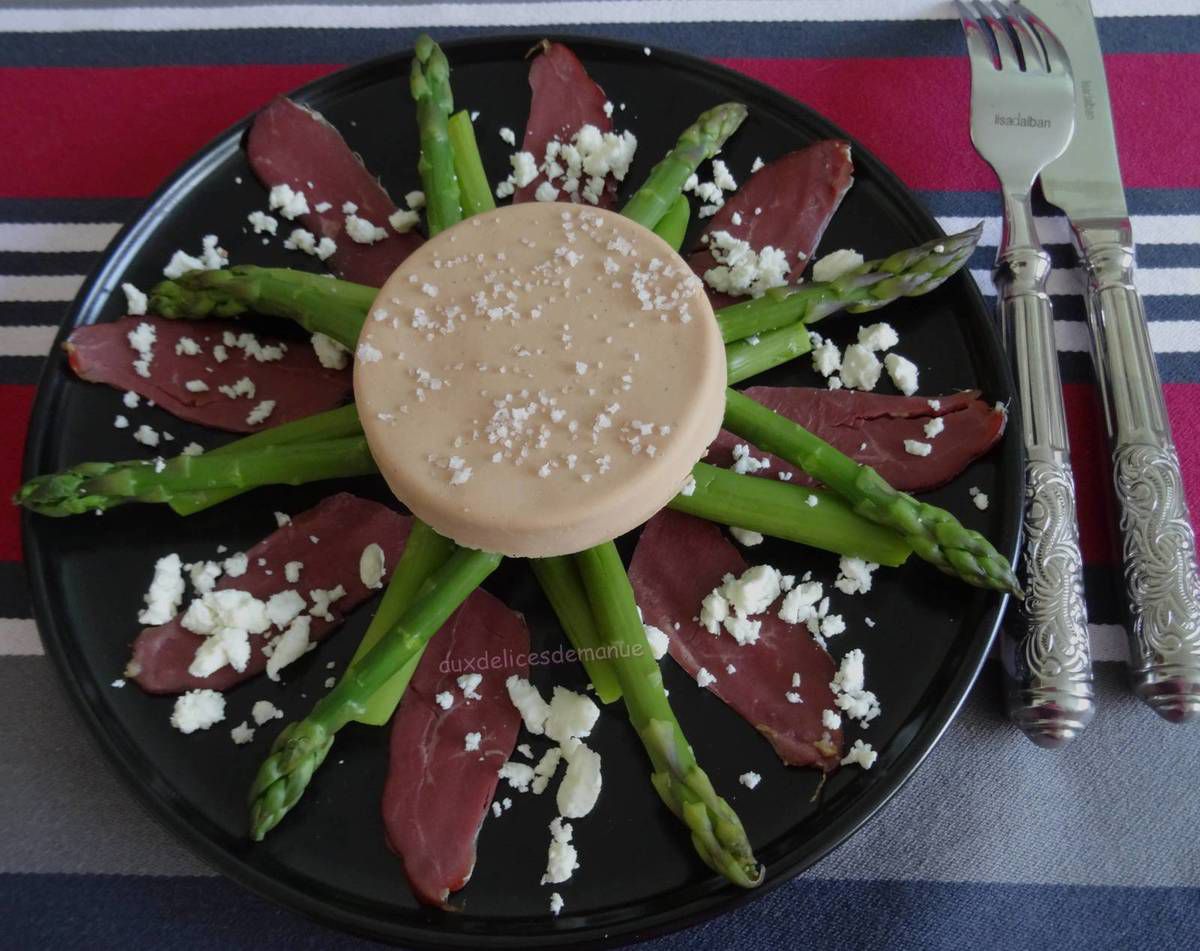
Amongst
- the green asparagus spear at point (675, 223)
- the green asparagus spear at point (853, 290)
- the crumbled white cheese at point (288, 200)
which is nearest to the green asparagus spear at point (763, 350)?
the green asparagus spear at point (853, 290)

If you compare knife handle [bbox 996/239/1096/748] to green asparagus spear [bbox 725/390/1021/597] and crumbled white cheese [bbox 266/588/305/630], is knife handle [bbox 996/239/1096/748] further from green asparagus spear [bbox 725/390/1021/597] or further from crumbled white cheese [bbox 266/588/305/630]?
crumbled white cheese [bbox 266/588/305/630]

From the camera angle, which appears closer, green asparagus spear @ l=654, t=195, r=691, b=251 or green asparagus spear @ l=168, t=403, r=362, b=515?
green asparagus spear @ l=168, t=403, r=362, b=515

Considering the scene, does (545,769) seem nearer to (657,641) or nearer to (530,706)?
(530,706)

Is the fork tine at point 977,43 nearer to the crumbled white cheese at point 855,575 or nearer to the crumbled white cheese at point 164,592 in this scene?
the crumbled white cheese at point 855,575

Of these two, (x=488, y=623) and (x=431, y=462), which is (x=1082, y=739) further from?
(x=431, y=462)

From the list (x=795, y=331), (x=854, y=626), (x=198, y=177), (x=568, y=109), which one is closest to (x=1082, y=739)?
(x=854, y=626)

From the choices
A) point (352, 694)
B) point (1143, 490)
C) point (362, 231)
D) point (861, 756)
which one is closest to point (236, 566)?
point (352, 694)

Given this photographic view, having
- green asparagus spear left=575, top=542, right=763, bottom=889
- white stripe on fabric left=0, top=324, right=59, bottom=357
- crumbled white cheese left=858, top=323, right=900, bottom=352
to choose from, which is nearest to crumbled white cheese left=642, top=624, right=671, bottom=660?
green asparagus spear left=575, top=542, right=763, bottom=889
